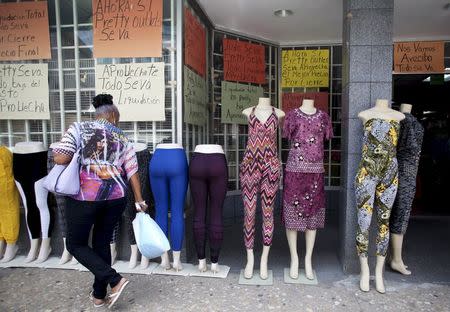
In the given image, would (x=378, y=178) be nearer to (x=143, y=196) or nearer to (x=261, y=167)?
(x=261, y=167)

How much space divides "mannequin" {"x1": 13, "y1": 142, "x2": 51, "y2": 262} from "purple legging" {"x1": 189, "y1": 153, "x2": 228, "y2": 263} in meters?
1.61

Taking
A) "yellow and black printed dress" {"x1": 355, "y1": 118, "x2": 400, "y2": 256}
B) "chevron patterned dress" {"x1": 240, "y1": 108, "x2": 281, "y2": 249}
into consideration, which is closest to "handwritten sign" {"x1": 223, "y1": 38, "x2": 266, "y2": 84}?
"chevron patterned dress" {"x1": 240, "y1": 108, "x2": 281, "y2": 249}

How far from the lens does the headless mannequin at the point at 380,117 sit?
305cm

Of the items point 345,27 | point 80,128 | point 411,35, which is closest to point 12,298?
point 80,128

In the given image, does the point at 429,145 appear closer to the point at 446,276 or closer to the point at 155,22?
the point at 446,276

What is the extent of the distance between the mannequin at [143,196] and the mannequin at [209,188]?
507mm

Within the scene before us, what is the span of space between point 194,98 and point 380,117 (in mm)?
2081

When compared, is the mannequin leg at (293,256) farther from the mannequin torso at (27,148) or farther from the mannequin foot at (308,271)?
the mannequin torso at (27,148)

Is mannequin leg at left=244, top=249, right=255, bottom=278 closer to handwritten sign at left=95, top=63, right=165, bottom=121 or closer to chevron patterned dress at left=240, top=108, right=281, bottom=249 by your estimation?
chevron patterned dress at left=240, top=108, right=281, bottom=249

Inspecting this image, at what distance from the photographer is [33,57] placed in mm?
3879

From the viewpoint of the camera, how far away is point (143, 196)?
11.4 feet

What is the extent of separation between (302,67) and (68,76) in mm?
3465

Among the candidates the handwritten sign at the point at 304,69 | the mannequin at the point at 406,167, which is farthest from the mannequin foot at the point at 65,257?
the handwritten sign at the point at 304,69

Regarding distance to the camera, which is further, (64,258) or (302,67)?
(302,67)
